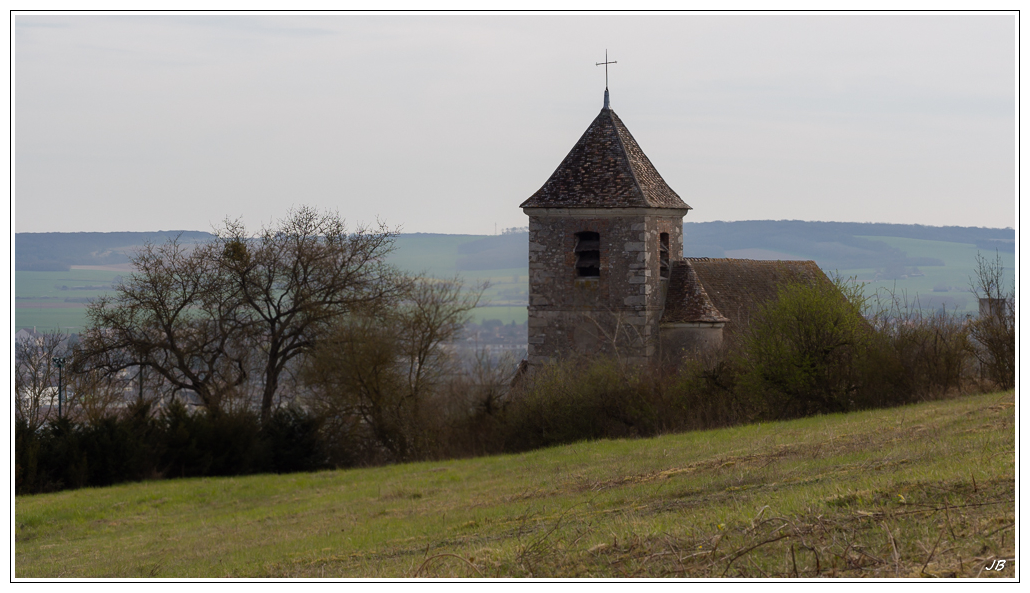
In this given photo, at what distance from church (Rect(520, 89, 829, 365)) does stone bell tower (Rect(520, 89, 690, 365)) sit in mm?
28

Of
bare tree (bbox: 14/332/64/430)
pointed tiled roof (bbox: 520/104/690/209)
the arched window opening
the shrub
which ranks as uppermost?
pointed tiled roof (bbox: 520/104/690/209)

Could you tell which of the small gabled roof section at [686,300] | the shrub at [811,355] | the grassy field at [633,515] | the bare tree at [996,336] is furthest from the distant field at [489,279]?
the grassy field at [633,515]

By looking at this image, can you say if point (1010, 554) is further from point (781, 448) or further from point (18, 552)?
point (18, 552)

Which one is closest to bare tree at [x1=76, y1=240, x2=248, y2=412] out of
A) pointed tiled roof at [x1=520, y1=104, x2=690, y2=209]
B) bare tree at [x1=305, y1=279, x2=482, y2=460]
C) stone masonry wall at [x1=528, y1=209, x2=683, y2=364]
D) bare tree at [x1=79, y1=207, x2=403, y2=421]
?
bare tree at [x1=79, y1=207, x2=403, y2=421]

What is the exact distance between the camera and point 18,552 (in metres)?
14.7

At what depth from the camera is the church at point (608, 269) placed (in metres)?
24.4

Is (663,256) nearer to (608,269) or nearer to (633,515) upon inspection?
(608,269)

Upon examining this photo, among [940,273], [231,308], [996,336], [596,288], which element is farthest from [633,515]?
[940,273]

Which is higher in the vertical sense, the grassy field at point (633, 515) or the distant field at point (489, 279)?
the distant field at point (489, 279)

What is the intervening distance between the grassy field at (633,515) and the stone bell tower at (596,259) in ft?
18.1

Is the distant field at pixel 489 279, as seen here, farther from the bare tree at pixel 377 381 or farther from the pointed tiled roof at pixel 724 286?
the bare tree at pixel 377 381

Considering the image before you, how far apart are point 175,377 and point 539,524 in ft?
81.9

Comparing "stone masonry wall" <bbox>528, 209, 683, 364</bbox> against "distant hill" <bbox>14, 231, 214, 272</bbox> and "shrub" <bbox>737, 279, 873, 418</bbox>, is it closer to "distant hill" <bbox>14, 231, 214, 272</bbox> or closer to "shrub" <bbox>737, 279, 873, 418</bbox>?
"shrub" <bbox>737, 279, 873, 418</bbox>

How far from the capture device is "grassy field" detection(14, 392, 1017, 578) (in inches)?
244
